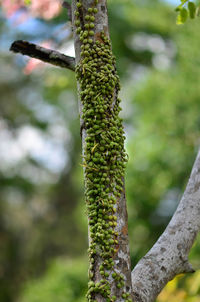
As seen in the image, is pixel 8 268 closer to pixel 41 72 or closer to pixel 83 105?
pixel 41 72

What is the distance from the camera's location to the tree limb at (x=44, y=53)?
1321mm

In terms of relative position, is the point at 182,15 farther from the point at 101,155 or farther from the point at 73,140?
the point at 73,140

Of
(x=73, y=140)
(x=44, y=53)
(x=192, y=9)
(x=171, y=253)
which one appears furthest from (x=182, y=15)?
(x=73, y=140)

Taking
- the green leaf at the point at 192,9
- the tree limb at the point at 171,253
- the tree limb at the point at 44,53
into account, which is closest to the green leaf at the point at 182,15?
the green leaf at the point at 192,9

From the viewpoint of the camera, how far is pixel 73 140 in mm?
10875

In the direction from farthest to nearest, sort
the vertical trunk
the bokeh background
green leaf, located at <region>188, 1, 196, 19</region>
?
the bokeh background → green leaf, located at <region>188, 1, 196, 19</region> → the vertical trunk

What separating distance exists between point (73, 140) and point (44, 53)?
9.56 metres

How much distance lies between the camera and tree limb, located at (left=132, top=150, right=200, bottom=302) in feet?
3.91

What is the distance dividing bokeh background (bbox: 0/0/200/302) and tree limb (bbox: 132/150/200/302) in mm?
585

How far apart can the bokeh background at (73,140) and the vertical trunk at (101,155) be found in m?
0.56

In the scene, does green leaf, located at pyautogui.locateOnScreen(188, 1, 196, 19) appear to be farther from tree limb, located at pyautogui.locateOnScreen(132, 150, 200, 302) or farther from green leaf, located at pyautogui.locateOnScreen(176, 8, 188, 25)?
tree limb, located at pyautogui.locateOnScreen(132, 150, 200, 302)

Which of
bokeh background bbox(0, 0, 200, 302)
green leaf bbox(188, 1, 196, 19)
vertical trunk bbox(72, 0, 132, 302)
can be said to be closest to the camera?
vertical trunk bbox(72, 0, 132, 302)

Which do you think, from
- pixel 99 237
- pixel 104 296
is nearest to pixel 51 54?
pixel 99 237

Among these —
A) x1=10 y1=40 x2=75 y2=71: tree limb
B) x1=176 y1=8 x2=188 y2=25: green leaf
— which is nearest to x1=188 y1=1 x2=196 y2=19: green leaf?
x1=176 y1=8 x2=188 y2=25: green leaf
